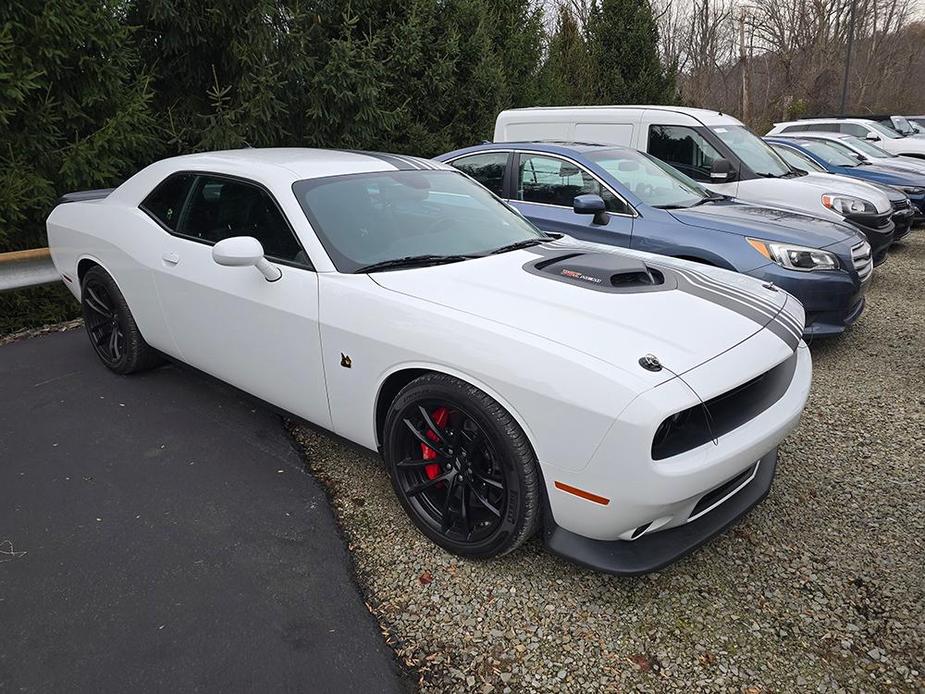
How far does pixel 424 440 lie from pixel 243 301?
1227mm

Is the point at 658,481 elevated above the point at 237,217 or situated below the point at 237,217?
below

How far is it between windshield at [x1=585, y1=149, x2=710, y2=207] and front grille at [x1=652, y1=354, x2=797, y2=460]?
2.88 meters

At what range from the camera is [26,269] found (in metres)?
5.44

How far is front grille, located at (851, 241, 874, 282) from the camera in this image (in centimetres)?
481

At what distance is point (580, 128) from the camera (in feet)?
26.0

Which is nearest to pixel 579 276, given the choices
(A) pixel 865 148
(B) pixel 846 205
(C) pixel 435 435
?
(C) pixel 435 435

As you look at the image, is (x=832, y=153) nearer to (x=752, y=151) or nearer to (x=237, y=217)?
(x=752, y=151)

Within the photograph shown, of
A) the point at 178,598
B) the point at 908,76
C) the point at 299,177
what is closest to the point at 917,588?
the point at 178,598

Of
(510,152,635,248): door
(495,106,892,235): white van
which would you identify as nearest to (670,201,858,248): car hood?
(510,152,635,248): door

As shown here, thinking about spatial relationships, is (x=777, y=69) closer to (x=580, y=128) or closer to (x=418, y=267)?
(x=580, y=128)

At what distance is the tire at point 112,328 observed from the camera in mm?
4203

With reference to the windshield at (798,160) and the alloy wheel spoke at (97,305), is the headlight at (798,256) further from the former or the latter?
the windshield at (798,160)

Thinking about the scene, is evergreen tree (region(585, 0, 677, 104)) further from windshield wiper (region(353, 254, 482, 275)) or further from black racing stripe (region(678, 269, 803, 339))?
windshield wiper (region(353, 254, 482, 275))

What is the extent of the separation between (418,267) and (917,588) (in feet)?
7.64
